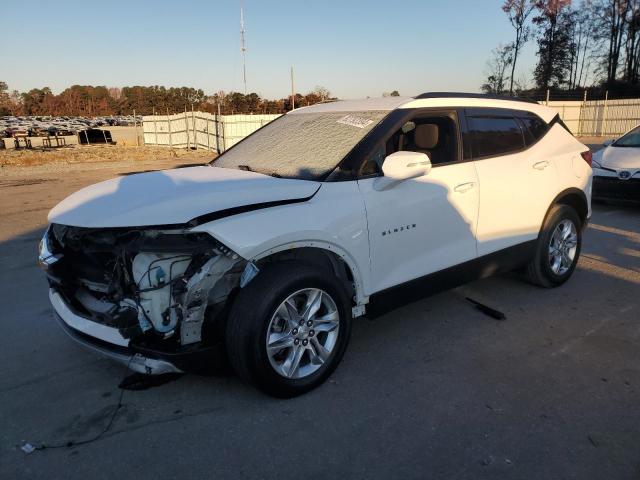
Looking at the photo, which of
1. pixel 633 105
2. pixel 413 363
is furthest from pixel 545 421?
pixel 633 105

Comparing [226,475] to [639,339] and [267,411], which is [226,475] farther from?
[639,339]

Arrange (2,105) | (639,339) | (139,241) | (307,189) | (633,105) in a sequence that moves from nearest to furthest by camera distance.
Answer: (139,241)
(307,189)
(639,339)
(633,105)
(2,105)

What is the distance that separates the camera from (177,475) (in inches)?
94.9

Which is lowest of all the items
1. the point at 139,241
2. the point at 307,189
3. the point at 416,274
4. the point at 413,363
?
the point at 413,363

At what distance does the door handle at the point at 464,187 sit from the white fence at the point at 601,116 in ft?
89.6

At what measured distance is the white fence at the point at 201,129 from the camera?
2323 centimetres

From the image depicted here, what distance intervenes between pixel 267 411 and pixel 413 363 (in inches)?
43.7

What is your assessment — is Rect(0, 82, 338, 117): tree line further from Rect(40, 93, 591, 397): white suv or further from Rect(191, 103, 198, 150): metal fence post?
Rect(40, 93, 591, 397): white suv

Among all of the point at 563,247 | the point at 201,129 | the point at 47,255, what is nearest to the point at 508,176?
the point at 563,247

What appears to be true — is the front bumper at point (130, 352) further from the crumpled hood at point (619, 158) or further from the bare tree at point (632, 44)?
the bare tree at point (632, 44)

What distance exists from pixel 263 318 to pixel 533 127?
337 cm

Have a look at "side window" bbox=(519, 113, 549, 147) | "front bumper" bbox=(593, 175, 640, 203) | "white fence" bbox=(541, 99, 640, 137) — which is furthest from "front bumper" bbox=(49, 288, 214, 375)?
"white fence" bbox=(541, 99, 640, 137)

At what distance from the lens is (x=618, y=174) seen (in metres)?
8.28

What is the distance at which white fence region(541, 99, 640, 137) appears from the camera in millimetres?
26875
